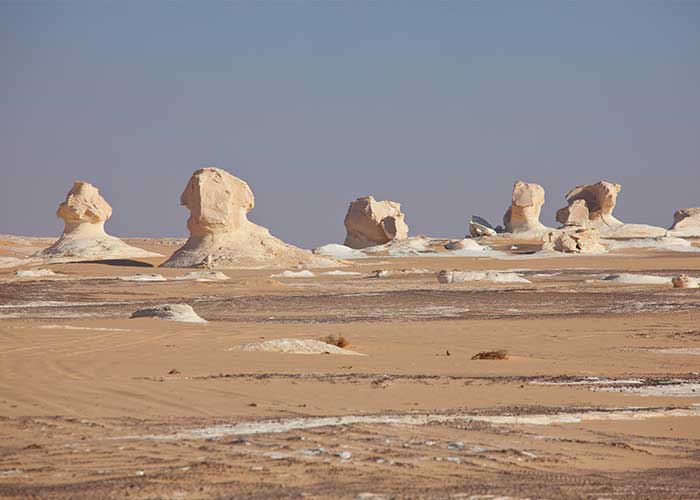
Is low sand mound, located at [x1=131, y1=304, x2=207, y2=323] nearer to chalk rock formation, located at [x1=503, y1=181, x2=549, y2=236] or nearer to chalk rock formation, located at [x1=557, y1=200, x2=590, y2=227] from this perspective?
chalk rock formation, located at [x1=503, y1=181, x2=549, y2=236]

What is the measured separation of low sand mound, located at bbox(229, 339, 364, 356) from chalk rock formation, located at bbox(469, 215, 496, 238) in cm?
6068

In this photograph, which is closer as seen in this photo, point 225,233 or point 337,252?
point 225,233

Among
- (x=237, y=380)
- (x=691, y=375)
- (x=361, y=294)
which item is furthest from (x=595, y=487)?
(x=361, y=294)

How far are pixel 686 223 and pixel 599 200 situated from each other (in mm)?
9052

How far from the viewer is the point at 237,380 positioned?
1115cm

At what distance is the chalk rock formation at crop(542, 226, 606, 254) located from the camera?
58750 millimetres

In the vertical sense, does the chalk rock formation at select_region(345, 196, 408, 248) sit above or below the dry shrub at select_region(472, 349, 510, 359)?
above

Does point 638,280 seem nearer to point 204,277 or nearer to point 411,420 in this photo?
point 204,277

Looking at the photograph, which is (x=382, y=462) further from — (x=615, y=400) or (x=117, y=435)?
(x=615, y=400)

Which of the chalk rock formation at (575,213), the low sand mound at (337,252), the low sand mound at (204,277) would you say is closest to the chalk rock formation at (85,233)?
the low sand mound at (337,252)

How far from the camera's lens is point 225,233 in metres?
50.1

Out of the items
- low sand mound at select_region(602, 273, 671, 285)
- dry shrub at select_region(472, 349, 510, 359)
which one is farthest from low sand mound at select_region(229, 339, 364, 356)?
low sand mound at select_region(602, 273, 671, 285)

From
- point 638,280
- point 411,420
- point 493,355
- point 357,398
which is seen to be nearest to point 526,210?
point 638,280

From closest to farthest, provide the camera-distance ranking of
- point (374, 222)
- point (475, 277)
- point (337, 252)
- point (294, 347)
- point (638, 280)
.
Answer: point (294, 347) < point (638, 280) < point (475, 277) < point (337, 252) < point (374, 222)
